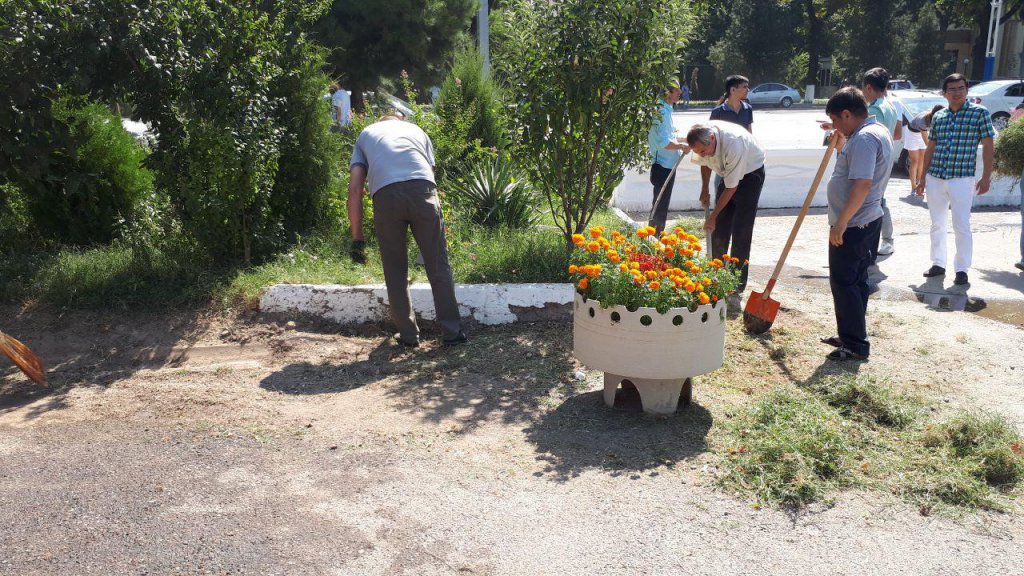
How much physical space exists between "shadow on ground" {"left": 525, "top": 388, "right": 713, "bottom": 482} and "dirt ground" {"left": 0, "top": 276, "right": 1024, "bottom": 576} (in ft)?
0.05

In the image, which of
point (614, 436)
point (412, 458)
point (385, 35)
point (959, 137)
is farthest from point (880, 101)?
point (385, 35)

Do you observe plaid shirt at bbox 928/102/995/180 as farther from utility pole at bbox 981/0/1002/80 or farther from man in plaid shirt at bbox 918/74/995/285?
utility pole at bbox 981/0/1002/80

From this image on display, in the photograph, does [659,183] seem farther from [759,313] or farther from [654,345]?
[654,345]

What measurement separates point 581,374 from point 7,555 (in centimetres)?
322

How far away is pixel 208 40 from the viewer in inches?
255

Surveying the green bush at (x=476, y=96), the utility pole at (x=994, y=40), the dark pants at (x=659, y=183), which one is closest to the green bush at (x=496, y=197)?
the dark pants at (x=659, y=183)

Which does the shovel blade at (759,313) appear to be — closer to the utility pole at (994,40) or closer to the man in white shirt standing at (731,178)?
the man in white shirt standing at (731,178)

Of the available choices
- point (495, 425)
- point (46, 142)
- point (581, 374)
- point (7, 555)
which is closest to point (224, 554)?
point (7, 555)

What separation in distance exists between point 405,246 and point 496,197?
9.20 feet

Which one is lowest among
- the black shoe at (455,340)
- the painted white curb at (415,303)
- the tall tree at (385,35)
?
the black shoe at (455,340)

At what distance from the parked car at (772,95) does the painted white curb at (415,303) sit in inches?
1646

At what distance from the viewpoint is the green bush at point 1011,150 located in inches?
345

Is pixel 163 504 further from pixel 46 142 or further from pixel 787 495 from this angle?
pixel 46 142

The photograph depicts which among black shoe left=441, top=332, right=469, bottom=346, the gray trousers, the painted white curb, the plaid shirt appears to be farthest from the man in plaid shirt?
the gray trousers
